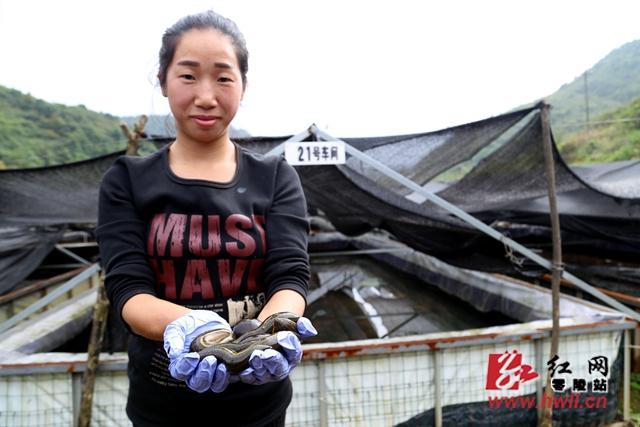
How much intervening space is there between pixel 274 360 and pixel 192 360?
14cm

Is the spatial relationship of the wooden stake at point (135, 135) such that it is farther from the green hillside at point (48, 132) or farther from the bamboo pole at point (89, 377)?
the green hillside at point (48, 132)

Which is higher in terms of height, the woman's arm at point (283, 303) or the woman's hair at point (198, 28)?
the woman's hair at point (198, 28)

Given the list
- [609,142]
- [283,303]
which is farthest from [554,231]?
[609,142]

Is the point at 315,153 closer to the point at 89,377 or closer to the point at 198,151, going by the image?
the point at 198,151

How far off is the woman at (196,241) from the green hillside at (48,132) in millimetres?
25718

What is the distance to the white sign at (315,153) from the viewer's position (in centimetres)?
255

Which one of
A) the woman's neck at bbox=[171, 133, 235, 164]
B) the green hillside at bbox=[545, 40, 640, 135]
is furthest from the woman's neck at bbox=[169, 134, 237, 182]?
the green hillside at bbox=[545, 40, 640, 135]

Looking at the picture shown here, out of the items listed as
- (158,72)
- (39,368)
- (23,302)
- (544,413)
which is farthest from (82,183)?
(544,413)

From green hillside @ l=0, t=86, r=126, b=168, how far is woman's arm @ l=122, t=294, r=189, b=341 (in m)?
25.8

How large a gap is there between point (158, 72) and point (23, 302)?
5003mm

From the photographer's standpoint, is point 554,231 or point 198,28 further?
point 554,231

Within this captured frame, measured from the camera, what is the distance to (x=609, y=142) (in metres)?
18.2

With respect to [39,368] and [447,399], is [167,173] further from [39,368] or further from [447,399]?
[447,399]

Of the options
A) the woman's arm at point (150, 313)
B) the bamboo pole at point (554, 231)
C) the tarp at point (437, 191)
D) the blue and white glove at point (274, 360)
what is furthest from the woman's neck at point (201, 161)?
the bamboo pole at point (554, 231)
